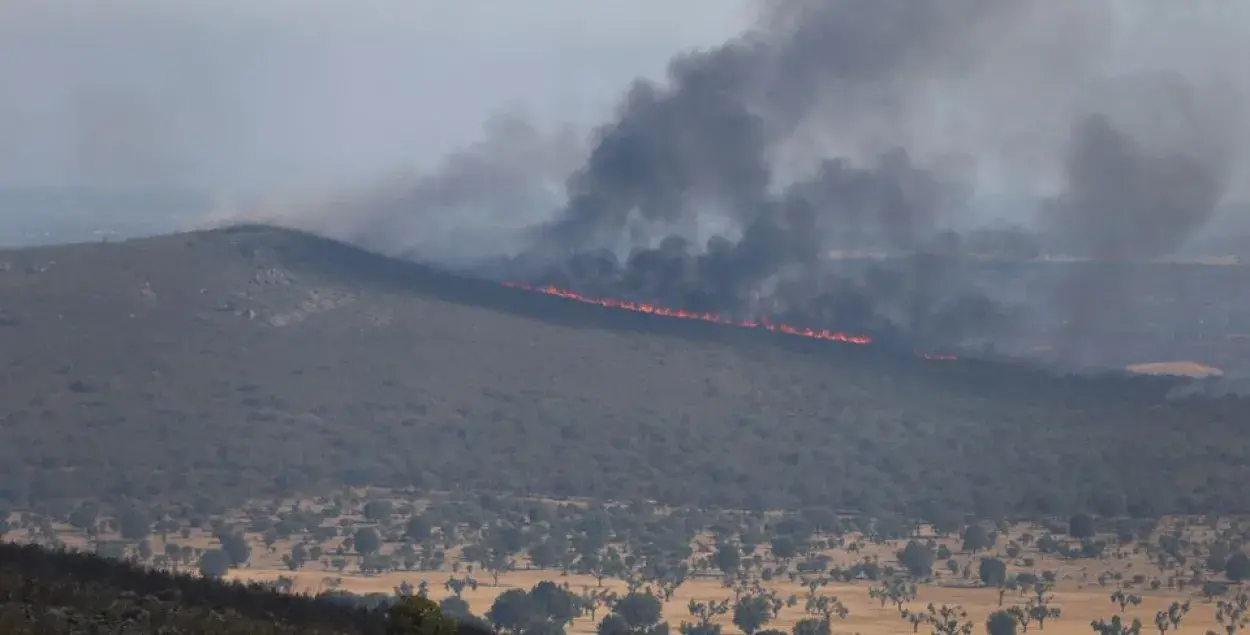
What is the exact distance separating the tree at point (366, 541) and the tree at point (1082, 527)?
138ft

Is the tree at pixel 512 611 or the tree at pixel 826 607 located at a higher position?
the tree at pixel 826 607

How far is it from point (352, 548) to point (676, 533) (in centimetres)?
2100

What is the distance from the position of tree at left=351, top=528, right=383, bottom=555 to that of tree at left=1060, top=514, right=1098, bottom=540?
41975mm

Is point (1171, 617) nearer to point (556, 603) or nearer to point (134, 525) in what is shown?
point (556, 603)

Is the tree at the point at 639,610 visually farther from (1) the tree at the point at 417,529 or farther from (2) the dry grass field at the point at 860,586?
(1) the tree at the point at 417,529

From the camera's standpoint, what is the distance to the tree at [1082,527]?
11388 centimetres

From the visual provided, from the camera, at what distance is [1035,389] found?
157m

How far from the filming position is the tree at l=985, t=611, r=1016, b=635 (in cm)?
8288

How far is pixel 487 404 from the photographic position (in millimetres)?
149000

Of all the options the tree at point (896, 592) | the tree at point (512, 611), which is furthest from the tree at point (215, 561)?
the tree at point (896, 592)

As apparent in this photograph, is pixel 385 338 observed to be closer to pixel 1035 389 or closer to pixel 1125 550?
pixel 1035 389

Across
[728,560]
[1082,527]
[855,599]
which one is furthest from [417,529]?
[1082,527]

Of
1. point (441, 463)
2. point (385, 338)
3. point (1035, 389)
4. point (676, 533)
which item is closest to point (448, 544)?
point (676, 533)

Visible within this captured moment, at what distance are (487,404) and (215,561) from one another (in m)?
53.6
